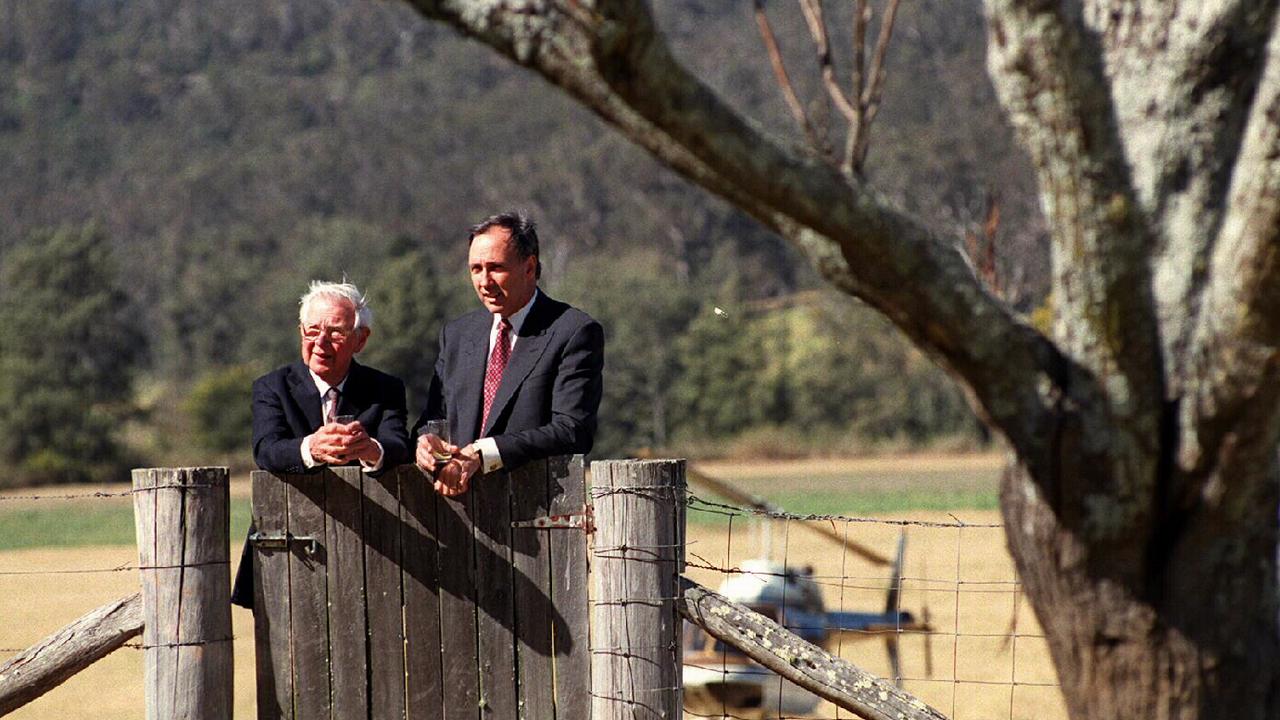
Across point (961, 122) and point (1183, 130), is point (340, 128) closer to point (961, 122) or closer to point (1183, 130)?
point (961, 122)

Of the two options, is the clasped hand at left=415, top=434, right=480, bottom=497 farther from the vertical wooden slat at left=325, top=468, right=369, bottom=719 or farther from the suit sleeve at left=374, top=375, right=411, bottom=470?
the vertical wooden slat at left=325, top=468, right=369, bottom=719

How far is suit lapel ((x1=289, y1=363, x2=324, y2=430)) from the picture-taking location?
445 centimetres

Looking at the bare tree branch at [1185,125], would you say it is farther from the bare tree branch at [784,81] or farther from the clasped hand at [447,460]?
the clasped hand at [447,460]

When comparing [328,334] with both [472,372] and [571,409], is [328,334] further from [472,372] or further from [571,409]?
[571,409]

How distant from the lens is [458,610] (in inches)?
168

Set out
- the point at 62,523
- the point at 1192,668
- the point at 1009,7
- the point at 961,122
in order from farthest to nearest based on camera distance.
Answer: the point at 961,122
the point at 62,523
the point at 1192,668
the point at 1009,7

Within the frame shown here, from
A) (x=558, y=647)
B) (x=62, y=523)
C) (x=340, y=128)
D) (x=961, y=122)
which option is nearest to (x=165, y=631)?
(x=558, y=647)

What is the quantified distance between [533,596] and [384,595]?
0.38 m

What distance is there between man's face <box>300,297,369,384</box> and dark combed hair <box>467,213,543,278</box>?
38cm

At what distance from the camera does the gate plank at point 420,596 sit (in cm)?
426

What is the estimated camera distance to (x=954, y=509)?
21031mm

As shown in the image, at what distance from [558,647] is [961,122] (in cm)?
5870

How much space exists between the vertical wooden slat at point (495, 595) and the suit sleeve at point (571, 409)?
0.12 m

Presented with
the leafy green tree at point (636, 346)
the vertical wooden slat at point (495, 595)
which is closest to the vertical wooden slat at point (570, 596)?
the vertical wooden slat at point (495, 595)
